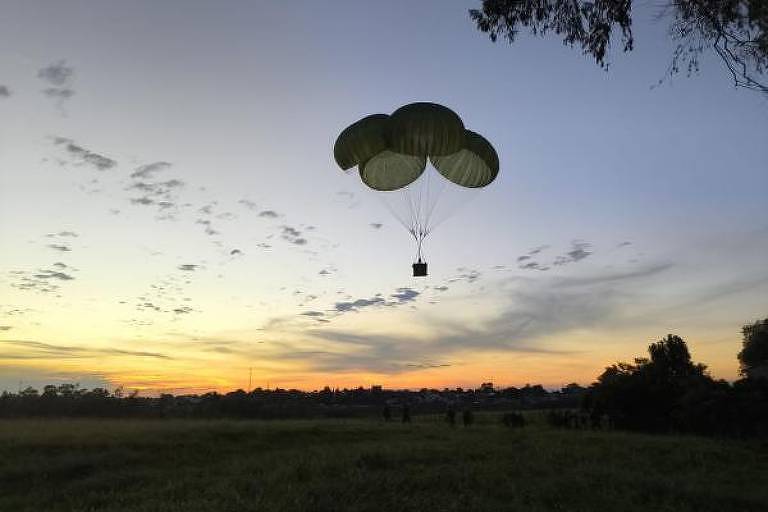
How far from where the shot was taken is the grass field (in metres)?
15.1

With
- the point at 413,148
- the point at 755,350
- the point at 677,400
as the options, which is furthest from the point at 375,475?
the point at 755,350

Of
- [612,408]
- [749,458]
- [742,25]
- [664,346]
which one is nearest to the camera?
[742,25]

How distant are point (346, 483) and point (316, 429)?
845 inches

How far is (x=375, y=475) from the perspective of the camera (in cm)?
1781

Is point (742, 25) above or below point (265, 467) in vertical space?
above

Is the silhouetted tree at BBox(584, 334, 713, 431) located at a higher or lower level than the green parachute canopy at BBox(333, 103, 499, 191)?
lower

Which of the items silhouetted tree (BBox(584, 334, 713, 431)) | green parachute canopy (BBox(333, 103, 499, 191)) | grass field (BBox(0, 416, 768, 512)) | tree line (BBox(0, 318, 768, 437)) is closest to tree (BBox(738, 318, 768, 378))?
tree line (BBox(0, 318, 768, 437))

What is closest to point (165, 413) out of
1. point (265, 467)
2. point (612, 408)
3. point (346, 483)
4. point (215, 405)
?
point (215, 405)

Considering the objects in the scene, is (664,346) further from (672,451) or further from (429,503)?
(429,503)

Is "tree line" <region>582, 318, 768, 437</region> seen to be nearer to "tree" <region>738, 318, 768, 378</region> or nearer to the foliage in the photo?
the foliage

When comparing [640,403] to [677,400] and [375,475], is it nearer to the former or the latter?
[677,400]

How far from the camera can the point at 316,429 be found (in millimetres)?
Result: 37250

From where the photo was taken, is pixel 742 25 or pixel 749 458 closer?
pixel 742 25

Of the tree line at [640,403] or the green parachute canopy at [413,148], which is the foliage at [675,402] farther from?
the green parachute canopy at [413,148]
